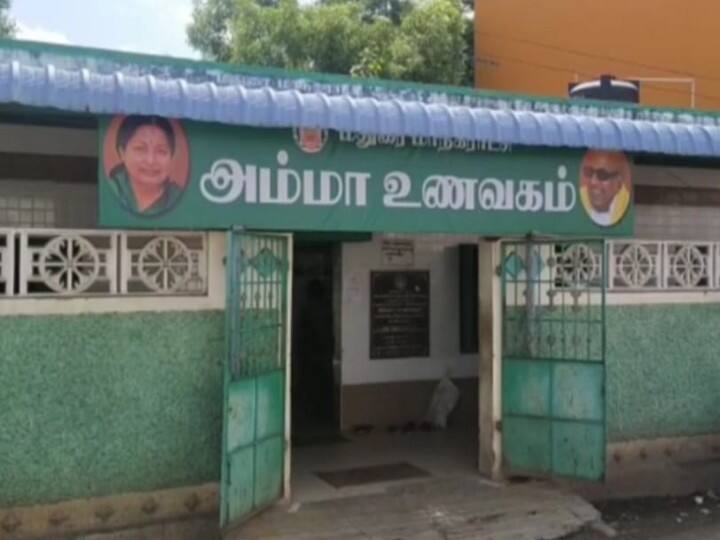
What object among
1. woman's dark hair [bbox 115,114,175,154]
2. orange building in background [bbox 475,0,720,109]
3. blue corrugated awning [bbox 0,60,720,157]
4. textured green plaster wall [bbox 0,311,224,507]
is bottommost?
textured green plaster wall [bbox 0,311,224,507]

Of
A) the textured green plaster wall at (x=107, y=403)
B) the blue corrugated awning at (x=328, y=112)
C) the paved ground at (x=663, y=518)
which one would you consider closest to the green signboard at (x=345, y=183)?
the blue corrugated awning at (x=328, y=112)

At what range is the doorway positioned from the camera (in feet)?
32.3

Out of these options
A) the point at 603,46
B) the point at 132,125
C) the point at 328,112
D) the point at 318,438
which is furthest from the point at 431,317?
the point at 603,46

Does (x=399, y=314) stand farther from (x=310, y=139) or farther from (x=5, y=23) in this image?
(x=5, y=23)

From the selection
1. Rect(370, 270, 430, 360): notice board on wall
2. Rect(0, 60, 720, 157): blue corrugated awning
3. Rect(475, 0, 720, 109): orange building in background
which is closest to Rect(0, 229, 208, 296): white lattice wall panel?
Rect(0, 60, 720, 157): blue corrugated awning

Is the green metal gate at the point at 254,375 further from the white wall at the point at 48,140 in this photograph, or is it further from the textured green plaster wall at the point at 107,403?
the white wall at the point at 48,140

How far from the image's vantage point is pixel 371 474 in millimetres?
7824

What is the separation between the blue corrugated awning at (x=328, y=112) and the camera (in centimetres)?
552

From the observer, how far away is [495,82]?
63.6ft

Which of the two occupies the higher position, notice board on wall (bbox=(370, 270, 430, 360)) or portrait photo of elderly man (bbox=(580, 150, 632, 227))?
portrait photo of elderly man (bbox=(580, 150, 632, 227))

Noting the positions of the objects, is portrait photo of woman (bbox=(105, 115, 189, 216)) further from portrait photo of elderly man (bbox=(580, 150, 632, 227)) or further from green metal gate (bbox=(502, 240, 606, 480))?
portrait photo of elderly man (bbox=(580, 150, 632, 227))

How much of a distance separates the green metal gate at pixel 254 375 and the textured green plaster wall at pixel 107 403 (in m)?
0.31

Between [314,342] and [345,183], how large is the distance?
3884 millimetres

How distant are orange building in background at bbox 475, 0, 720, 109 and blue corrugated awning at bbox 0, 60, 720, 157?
22.5 feet
